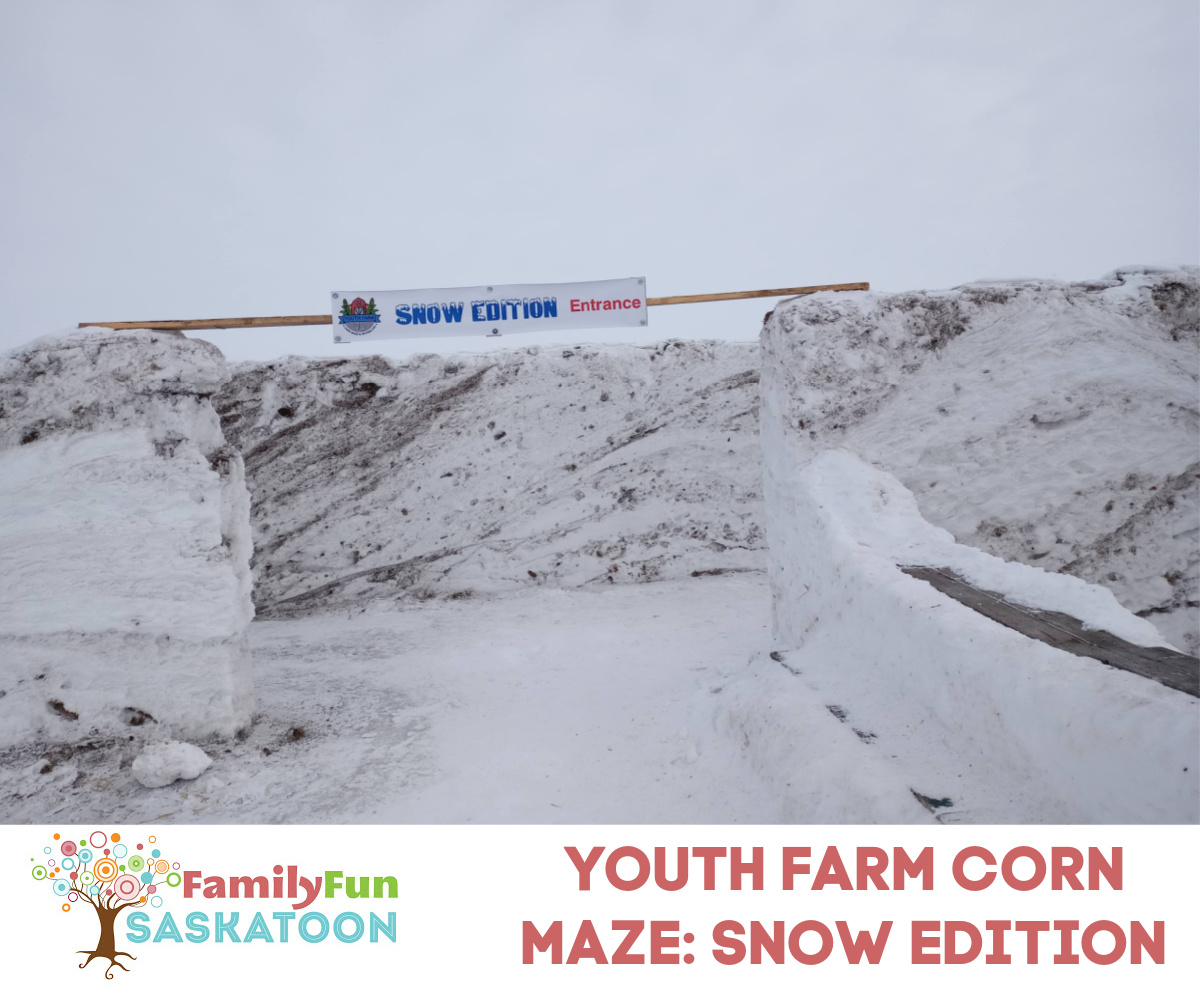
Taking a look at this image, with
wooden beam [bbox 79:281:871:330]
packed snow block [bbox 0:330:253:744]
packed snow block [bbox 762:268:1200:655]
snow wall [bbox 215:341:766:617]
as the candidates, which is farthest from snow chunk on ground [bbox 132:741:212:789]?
packed snow block [bbox 762:268:1200:655]

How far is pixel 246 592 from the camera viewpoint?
340cm

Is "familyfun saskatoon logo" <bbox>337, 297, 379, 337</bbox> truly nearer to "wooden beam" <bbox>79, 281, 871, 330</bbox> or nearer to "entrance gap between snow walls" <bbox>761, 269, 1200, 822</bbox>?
"wooden beam" <bbox>79, 281, 871, 330</bbox>

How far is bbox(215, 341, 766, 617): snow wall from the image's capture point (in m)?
5.61

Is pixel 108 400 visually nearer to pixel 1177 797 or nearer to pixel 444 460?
pixel 444 460

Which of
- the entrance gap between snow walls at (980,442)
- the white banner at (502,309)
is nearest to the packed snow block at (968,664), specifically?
the entrance gap between snow walls at (980,442)

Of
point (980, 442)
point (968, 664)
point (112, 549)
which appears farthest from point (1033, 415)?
point (112, 549)

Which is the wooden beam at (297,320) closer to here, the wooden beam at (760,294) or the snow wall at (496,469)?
the wooden beam at (760,294)

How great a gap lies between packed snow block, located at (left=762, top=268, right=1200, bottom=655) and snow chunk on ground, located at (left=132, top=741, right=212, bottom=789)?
2.80 metres

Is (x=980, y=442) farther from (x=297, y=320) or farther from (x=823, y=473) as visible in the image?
(x=297, y=320)

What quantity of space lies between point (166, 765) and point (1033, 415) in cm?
388

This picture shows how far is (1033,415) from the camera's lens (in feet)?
12.2

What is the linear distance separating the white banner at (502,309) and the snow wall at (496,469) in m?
0.95

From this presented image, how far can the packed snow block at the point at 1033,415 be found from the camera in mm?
3662

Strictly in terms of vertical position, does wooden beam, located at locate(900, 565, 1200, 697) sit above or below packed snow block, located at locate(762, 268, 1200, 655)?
below
